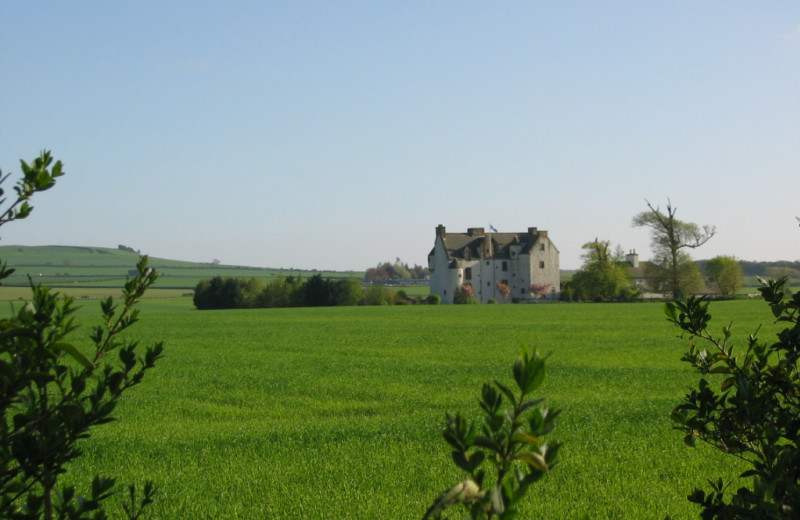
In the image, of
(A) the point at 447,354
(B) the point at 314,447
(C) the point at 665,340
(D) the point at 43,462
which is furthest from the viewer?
(C) the point at 665,340

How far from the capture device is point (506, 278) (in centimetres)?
9381

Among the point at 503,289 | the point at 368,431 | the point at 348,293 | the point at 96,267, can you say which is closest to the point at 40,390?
the point at 368,431

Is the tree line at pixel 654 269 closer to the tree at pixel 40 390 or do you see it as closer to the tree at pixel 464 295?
the tree at pixel 464 295

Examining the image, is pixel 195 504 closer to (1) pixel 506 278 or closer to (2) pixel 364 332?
(2) pixel 364 332

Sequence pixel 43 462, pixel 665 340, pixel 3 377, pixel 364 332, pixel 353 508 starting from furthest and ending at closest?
pixel 364 332 → pixel 665 340 → pixel 353 508 → pixel 43 462 → pixel 3 377

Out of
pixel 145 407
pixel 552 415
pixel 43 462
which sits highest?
pixel 552 415

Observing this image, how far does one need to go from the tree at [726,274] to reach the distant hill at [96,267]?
76321 mm

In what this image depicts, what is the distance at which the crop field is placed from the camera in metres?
8.52

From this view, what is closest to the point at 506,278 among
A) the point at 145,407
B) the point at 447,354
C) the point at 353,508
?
the point at 447,354

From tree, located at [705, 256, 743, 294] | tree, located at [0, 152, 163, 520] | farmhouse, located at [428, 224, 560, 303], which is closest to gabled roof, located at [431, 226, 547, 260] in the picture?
farmhouse, located at [428, 224, 560, 303]

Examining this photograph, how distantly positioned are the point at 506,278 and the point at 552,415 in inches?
3664

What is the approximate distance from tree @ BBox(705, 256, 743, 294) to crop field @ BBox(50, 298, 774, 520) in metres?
72.3

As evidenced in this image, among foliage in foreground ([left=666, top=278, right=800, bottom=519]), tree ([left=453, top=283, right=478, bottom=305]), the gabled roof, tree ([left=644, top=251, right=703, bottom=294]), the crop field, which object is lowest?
the crop field

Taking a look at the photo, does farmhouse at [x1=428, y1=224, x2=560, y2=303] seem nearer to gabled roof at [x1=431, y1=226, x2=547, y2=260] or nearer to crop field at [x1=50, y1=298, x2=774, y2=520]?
gabled roof at [x1=431, y1=226, x2=547, y2=260]
